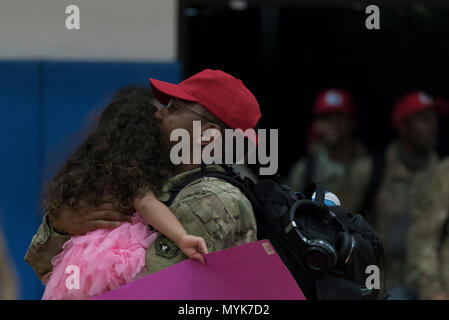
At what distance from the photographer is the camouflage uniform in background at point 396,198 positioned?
4975mm

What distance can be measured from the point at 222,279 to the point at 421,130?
3.96 m

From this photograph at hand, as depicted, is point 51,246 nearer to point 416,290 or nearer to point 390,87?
point 416,290

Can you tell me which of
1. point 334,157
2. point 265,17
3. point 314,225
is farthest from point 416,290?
point 265,17

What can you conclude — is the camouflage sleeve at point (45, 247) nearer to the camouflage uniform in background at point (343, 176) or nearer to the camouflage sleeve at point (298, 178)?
the camouflage uniform in background at point (343, 176)

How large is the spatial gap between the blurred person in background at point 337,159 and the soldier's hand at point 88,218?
3.46m

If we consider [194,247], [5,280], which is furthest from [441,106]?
[5,280]

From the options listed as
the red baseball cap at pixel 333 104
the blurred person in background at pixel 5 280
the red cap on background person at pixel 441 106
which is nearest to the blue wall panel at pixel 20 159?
the red baseball cap at pixel 333 104

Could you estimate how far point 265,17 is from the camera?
801cm

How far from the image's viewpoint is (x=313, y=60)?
26.2 feet

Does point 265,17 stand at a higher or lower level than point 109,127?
higher

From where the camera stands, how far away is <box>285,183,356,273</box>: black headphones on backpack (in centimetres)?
220

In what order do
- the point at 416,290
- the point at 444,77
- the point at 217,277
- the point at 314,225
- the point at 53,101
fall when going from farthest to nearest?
the point at 444,77 < the point at 53,101 < the point at 416,290 < the point at 314,225 < the point at 217,277

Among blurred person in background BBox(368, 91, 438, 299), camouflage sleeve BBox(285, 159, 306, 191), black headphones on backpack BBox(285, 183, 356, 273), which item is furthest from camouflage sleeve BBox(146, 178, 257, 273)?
camouflage sleeve BBox(285, 159, 306, 191)
